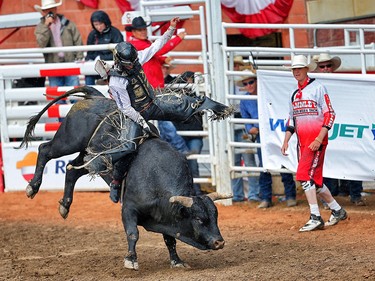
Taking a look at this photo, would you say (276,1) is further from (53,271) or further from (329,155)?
(53,271)

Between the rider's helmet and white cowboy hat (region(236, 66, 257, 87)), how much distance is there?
10.6 feet

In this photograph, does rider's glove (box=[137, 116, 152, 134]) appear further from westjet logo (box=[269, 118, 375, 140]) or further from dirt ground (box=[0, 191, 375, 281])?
westjet logo (box=[269, 118, 375, 140])

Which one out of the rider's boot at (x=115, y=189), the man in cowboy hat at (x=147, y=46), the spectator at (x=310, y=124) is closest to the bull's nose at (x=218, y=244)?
the rider's boot at (x=115, y=189)

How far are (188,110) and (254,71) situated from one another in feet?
9.37

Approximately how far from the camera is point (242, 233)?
1064 cm

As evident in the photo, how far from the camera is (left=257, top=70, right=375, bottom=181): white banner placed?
11.0m

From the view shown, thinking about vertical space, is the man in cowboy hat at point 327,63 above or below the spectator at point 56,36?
below

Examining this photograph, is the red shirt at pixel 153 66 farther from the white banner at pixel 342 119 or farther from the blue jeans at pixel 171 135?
the white banner at pixel 342 119

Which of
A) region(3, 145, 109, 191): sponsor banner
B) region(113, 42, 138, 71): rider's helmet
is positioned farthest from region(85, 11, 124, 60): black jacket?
region(113, 42, 138, 71): rider's helmet

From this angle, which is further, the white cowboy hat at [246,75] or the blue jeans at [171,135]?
the blue jeans at [171,135]

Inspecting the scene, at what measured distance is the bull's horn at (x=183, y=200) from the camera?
8.40m

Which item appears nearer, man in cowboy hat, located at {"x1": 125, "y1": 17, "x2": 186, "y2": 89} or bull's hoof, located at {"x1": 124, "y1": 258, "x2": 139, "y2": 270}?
bull's hoof, located at {"x1": 124, "y1": 258, "x2": 139, "y2": 270}

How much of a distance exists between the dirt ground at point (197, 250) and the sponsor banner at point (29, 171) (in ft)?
2.31

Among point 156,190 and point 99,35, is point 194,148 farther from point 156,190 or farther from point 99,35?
point 156,190
